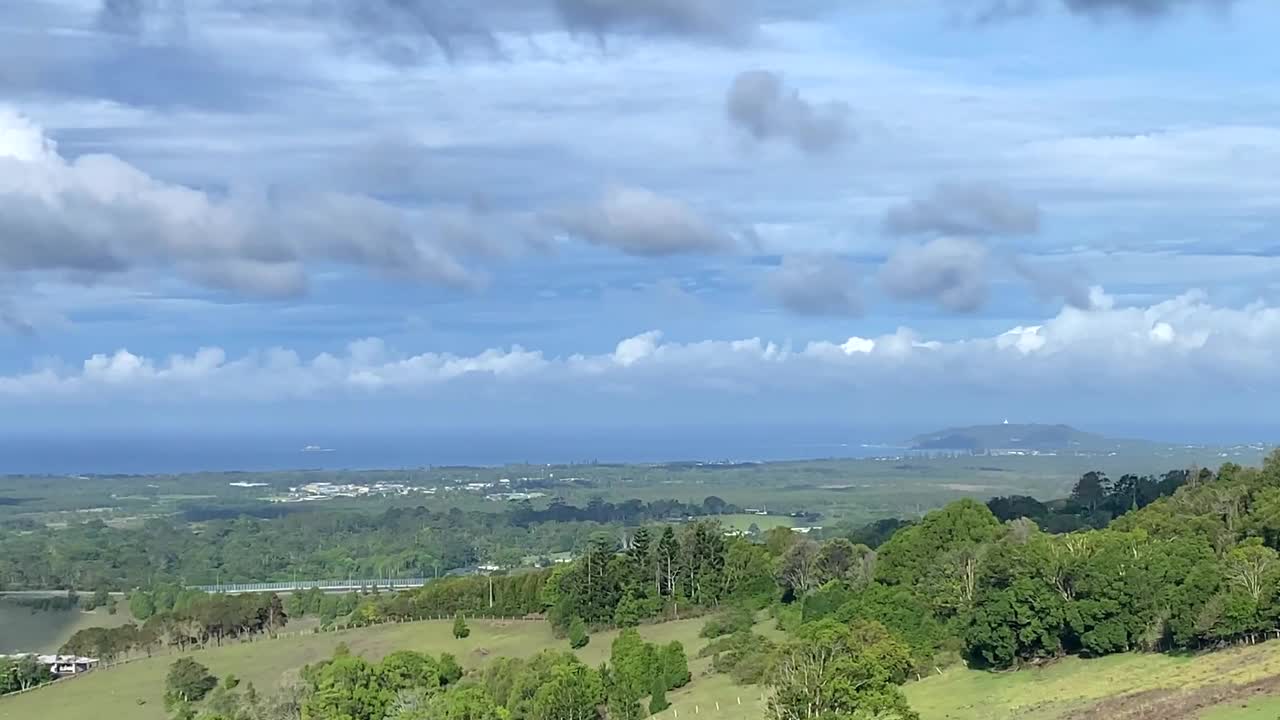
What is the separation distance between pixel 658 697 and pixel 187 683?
28678mm

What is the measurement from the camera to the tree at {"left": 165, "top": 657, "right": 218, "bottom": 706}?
2859 inches

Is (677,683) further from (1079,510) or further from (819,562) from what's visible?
(1079,510)

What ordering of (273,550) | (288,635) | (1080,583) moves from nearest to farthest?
(1080,583) → (288,635) → (273,550)

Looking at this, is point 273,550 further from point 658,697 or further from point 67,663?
point 658,697

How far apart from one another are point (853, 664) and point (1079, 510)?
6192 cm

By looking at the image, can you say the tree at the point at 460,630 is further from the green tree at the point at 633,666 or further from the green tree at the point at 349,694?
the green tree at the point at 349,694

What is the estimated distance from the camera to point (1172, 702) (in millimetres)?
41688

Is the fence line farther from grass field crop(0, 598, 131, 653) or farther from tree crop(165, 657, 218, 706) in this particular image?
grass field crop(0, 598, 131, 653)

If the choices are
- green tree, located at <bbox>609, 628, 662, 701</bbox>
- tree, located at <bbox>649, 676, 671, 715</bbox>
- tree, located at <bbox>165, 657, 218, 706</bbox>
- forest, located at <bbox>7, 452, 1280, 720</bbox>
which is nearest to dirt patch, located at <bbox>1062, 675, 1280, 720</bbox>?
forest, located at <bbox>7, 452, 1280, 720</bbox>

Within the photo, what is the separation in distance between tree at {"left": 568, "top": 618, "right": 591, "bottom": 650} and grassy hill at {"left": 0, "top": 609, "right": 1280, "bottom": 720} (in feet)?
1.54

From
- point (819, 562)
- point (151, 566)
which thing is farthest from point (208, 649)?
point (151, 566)

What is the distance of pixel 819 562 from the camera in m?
77.0

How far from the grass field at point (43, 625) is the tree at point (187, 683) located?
34051 mm

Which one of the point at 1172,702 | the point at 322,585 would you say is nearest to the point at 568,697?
the point at 1172,702
